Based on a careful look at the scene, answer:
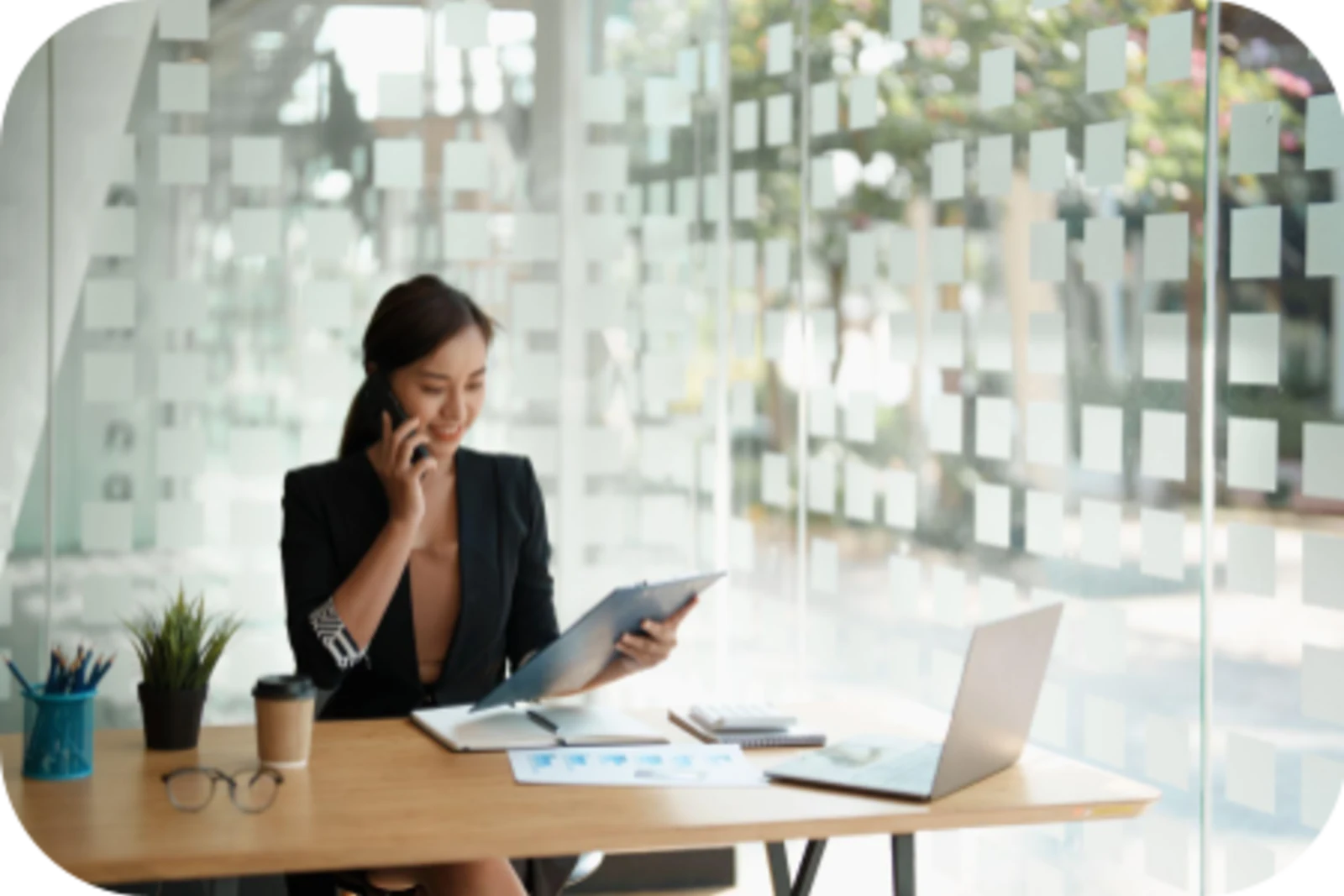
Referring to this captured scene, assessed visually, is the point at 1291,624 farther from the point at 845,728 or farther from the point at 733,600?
the point at 733,600

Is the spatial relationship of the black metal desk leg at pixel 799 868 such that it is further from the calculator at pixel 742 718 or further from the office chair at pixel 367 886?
the office chair at pixel 367 886

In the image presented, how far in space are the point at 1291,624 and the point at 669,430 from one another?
7.23 ft

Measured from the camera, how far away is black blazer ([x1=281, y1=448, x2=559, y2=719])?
3086 millimetres

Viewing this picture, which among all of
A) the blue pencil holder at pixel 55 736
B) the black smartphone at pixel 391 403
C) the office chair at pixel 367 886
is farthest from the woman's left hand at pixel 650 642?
the blue pencil holder at pixel 55 736

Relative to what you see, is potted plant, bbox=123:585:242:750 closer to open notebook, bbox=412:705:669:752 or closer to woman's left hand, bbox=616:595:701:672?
open notebook, bbox=412:705:669:752

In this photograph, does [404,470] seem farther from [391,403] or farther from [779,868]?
[779,868]

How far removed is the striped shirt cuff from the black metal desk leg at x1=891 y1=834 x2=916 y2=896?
108 centimetres

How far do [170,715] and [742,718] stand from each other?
91 centimetres

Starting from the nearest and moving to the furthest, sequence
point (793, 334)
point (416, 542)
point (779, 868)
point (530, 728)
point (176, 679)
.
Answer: point (176, 679)
point (530, 728)
point (779, 868)
point (416, 542)
point (793, 334)

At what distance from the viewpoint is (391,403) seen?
324cm

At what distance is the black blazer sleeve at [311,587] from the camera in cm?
297

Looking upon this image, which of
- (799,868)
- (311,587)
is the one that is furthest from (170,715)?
(799,868)

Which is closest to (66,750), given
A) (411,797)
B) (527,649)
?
(411,797)

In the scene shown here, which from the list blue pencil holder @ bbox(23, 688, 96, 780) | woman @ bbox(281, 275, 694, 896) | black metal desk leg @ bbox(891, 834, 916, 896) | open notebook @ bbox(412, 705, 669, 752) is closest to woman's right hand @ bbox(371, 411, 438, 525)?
woman @ bbox(281, 275, 694, 896)
